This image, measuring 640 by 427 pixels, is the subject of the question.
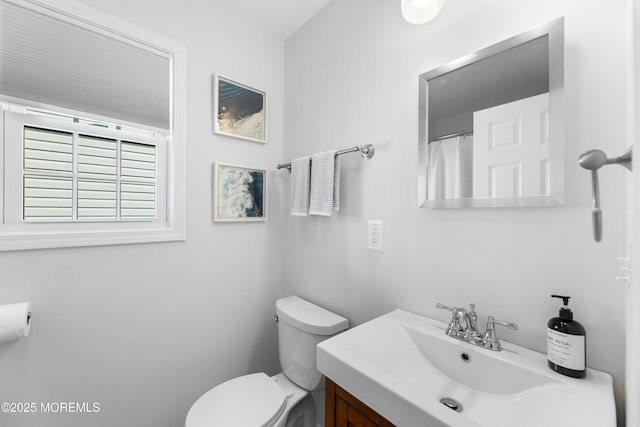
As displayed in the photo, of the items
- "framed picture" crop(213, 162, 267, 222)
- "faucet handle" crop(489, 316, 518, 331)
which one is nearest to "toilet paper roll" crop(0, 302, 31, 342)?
"framed picture" crop(213, 162, 267, 222)

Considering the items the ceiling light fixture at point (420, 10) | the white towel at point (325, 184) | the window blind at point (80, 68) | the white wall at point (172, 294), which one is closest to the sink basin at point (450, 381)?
the white towel at point (325, 184)

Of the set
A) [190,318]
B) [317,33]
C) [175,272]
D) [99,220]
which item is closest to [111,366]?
[190,318]

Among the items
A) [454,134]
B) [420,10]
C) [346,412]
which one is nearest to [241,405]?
[346,412]

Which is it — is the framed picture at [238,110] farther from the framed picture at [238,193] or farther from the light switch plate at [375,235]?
the light switch plate at [375,235]

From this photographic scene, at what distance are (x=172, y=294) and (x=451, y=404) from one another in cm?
128

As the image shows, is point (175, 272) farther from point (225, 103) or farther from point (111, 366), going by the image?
point (225, 103)

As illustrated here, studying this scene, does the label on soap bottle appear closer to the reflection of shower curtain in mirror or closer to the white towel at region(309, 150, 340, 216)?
the reflection of shower curtain in mirror

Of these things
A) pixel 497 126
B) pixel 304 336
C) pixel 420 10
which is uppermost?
pixel 420 10

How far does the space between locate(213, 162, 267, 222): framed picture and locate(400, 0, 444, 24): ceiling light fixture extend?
43.0 inches

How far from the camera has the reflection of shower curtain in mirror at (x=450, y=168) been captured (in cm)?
97

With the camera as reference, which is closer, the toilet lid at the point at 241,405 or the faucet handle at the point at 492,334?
the faucet handle at the point at 492,334

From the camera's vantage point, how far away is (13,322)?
943 mm

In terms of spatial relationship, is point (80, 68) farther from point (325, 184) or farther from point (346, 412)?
point (346, 412)

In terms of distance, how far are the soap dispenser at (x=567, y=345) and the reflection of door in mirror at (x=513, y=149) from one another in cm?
34
